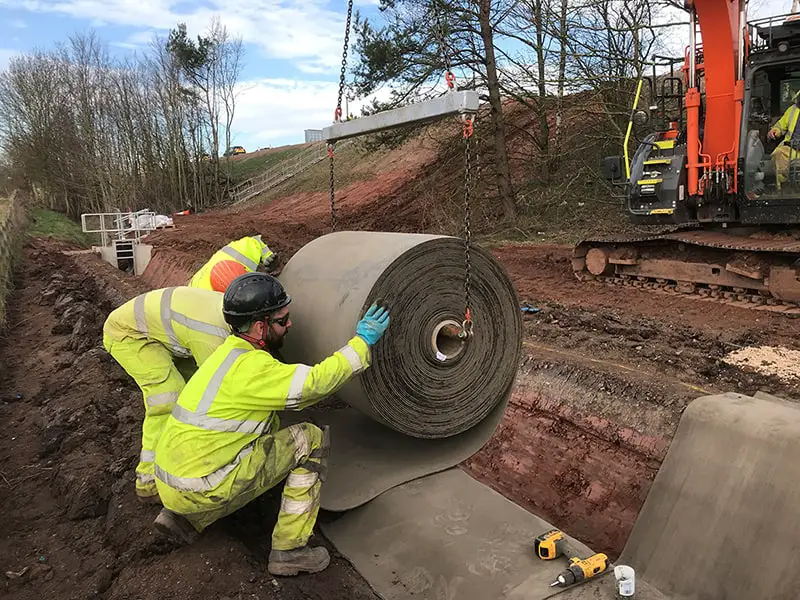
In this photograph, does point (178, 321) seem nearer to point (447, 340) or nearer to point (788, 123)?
point (447, 340)

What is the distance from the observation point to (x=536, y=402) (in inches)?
232

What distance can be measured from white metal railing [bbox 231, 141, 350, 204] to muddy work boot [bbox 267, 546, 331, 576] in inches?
1418

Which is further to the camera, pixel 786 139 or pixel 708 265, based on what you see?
pixel 708 265

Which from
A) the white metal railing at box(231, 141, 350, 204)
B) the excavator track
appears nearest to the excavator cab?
the excavator track

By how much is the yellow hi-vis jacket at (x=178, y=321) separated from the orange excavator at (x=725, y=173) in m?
7.21

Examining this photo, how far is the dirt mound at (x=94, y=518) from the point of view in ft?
11.7

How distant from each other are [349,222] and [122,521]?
19.0 m

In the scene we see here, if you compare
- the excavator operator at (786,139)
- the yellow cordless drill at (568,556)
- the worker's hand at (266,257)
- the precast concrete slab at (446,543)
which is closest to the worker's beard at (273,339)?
the worker's hand at (266,257)

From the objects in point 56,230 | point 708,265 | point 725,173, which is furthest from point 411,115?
point 56,230

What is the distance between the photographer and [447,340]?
4227 mm

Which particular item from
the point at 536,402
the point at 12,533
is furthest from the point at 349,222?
the point at 12,533

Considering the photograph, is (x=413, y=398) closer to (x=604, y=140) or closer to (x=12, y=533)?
(x=12, y=533)

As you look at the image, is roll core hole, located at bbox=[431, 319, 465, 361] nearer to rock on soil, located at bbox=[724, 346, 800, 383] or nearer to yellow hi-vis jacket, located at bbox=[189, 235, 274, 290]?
yellow hi-vis jacket, located at bbox=[189, 235, 274, 290]

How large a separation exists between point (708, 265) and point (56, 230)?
29.6 m
